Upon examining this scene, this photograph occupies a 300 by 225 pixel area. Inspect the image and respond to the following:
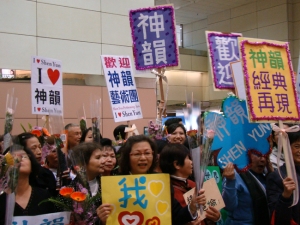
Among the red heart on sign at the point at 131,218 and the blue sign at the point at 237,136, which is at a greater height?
the blue sign at the point at 237,136

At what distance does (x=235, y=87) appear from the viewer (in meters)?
4.09

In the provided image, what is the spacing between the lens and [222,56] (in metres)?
4.53

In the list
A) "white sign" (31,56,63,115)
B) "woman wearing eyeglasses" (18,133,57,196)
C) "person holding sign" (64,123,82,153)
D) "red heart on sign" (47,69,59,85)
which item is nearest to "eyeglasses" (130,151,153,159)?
"woman wearing eyeglasses" (18,133,57,196)

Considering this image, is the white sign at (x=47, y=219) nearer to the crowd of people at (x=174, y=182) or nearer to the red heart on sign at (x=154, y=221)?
the crowd of people at (x=174, y=182)

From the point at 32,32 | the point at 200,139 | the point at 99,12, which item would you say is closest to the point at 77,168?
the point at 200,139

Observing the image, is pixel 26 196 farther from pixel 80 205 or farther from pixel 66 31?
pixel 66 31

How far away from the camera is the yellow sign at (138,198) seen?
260cm

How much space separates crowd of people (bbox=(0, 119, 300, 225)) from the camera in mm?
2697

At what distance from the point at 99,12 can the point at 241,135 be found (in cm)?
518

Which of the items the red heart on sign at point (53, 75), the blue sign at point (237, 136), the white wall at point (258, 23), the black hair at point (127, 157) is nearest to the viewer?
the black hair at point (127, 157)

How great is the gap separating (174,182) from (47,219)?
0.90 meters

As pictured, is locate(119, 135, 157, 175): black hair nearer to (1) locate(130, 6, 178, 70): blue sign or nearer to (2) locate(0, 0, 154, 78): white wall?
(1) locate(130, 6, 178, 70): blue sign

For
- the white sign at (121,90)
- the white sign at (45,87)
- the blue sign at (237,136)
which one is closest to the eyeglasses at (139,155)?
the blue sign at (237,136)

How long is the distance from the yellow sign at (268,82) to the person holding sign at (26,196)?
1526 millimetres
